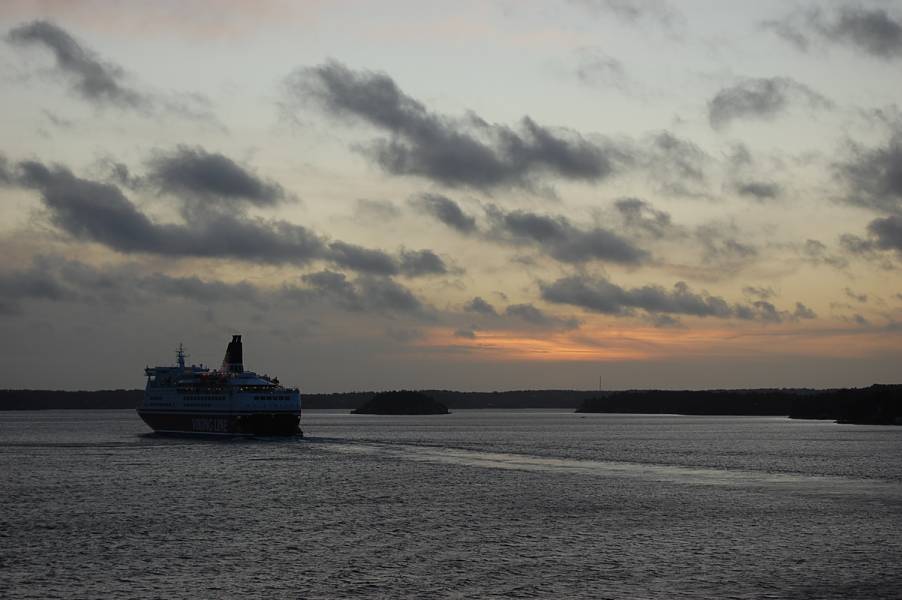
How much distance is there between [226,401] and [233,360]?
12492 mm

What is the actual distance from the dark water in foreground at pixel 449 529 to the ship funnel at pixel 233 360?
55.0 meters

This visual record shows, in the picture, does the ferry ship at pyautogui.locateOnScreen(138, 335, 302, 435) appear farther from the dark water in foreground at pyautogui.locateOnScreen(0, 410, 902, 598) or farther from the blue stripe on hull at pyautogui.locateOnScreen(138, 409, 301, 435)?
the dark water in foreground at pyautogui.locateOnScreen(0, 410, 902, 598)

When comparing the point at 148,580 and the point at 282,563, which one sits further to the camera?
the point at 282,563

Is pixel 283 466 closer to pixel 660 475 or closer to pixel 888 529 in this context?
pixel 660 475

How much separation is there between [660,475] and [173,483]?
169ft

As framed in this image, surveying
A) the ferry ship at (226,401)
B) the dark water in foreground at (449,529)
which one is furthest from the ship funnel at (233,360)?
the dark water in foreground at (449,529)

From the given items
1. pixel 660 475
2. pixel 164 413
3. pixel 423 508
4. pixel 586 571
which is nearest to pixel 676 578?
pixel 586 571

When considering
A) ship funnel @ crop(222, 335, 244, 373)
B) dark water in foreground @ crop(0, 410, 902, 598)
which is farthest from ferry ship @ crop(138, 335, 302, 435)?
dark water in foreground @ crop(0, 410, 902, 598)

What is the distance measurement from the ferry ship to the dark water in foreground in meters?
41.9

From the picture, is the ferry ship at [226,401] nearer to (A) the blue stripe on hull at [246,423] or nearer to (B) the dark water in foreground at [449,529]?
(A) the blue stripe on hull at [246,423]

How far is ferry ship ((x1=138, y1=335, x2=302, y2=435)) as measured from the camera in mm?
163500

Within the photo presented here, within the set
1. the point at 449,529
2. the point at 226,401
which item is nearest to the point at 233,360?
the point at 226,401

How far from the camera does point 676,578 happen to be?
1781 inches

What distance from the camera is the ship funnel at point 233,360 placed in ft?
577
